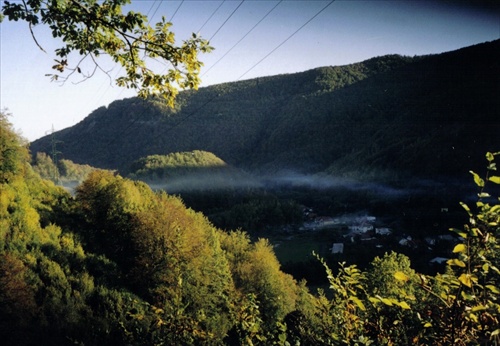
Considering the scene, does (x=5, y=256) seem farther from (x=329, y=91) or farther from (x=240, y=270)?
(x=329, y=91)

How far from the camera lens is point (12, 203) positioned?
965 inches

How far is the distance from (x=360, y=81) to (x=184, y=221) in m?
174

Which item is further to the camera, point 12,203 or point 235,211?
point 235,211

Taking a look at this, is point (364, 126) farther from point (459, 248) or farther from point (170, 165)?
point (459, 248)

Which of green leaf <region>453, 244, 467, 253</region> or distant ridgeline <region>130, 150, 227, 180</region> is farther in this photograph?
distant ridgeline <region>130, 150, 227, 180</region>

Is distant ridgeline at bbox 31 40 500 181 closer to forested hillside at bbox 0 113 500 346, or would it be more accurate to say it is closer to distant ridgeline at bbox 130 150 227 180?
distant ridgeline at bbox 130 150 227 180

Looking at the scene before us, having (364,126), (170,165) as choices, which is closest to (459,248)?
(170,165)

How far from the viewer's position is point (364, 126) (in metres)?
165

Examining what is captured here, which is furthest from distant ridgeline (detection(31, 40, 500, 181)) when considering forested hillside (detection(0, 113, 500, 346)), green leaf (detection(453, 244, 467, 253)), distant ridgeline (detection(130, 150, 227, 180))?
green leaf (detection(453, 244, 467, 253))

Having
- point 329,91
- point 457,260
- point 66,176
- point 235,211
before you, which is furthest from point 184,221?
point 329,91

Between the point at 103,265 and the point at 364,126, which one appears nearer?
the point at 103,265

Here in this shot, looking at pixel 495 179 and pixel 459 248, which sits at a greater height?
pixel 495 179

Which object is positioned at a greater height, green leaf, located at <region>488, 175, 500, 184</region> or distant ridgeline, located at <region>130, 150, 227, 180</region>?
distant ridgeline, located at <region>130, 150, 227, 180</region>

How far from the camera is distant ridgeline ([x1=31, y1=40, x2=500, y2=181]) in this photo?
4481 inches
